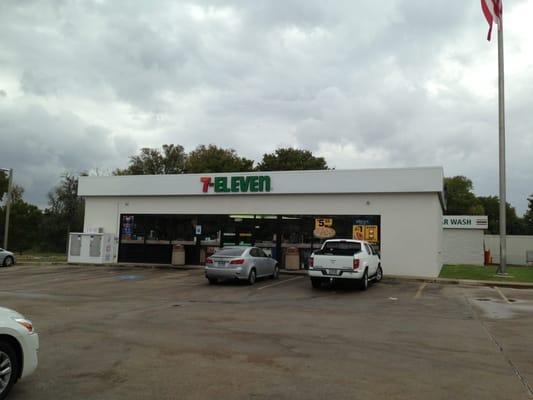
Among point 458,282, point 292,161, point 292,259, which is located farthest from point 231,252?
point 292,161

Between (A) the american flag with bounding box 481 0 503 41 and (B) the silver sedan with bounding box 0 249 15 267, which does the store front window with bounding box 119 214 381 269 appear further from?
(A) the american flag with bounding box 481 0 503 41

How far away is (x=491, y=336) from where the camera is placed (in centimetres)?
915

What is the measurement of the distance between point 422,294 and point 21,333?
13243 millimetres

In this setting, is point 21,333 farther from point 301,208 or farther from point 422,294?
point 301,208

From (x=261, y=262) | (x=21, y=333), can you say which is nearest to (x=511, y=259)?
(x=261, y=262)

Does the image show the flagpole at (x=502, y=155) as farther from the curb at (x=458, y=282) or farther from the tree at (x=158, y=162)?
the tree at (x=158, y=162)

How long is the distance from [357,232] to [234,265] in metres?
7.64

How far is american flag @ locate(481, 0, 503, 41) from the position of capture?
22.9 metres

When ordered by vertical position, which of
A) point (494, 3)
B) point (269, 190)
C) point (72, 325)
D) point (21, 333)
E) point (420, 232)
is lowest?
point (72, 325)

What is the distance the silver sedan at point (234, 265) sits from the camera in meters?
17.2

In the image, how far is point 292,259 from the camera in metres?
23.3

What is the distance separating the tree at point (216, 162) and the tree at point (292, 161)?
302cm

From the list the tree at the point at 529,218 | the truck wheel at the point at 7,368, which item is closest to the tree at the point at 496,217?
the tree at the point at 529,218

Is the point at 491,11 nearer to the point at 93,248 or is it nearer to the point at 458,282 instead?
the point at 458,282
